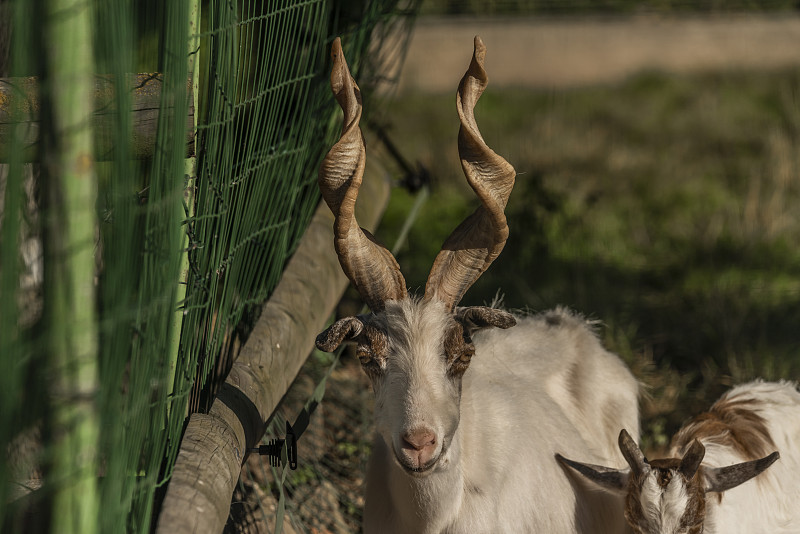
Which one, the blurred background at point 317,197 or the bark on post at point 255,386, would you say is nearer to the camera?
the blurred background at point 317,197

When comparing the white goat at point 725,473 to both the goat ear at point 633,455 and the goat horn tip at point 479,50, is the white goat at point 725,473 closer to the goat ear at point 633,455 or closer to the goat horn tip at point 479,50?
the goat ear at point 633,455

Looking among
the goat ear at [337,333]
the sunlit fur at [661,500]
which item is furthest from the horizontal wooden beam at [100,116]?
the sunlit fur at [661,500]

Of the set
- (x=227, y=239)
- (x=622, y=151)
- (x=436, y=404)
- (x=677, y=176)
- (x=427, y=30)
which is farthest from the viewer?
(x=427, y=30)

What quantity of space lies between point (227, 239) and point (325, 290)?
3.91 ft

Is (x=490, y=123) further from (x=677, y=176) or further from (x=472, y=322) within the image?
(x=472, y=322)

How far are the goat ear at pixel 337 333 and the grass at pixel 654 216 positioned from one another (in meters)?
2.82

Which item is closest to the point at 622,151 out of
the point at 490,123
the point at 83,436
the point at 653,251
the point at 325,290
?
the point at 490,123

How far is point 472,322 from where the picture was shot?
3.52 metres

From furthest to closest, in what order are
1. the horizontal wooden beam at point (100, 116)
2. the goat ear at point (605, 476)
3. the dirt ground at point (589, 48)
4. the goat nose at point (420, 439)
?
the dirt ground at point (589, 48)
the goat ear at point (605, 476)
the goat nose at point (420, 439)
the horizontal wooden beam at point (100, 116)

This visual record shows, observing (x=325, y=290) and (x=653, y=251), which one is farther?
(x=653, y=251)

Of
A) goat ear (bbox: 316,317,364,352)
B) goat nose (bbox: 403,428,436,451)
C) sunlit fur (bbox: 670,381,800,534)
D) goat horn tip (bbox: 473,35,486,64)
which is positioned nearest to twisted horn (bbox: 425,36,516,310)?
goat horn tip (bbox: 473,35,486,64)

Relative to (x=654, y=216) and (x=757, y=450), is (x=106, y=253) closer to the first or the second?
(x=757, y=450)

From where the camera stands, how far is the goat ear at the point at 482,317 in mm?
3467

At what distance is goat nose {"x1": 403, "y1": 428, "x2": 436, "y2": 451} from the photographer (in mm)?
3086
